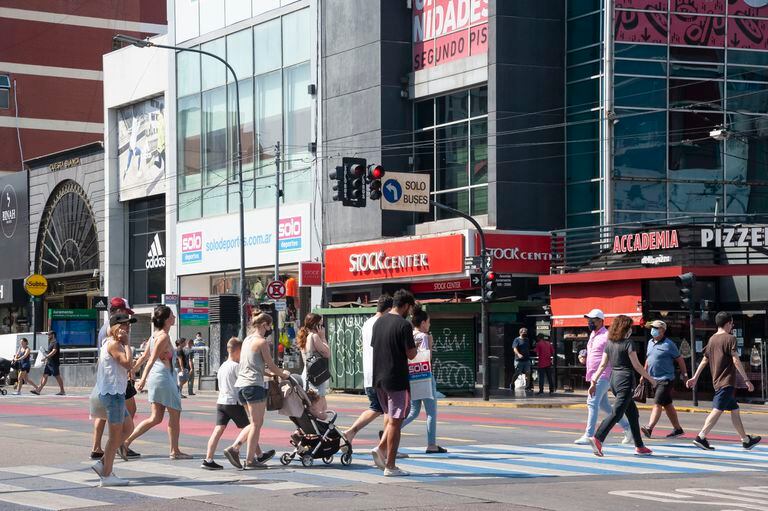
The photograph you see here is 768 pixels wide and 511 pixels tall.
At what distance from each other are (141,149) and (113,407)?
4593 cm

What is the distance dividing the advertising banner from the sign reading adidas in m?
2.74

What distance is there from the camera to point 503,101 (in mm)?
40844

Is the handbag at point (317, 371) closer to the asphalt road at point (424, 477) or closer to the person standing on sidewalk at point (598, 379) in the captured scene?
the asphalt road at point (424, 477)

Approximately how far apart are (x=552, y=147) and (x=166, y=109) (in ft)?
67.1

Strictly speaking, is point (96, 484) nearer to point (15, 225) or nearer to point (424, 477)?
point (424, 477)


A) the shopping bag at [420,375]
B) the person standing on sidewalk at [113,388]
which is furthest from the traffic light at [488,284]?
the person standing on sidewalk at [113,388]

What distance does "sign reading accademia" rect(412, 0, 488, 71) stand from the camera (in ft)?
138

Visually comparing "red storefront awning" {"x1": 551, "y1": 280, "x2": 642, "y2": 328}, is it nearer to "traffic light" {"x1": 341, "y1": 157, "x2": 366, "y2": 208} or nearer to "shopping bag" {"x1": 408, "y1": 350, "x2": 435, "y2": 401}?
"traffic light" {"x1": 341, "y1": 157, "x2": 366, "y2": 208}

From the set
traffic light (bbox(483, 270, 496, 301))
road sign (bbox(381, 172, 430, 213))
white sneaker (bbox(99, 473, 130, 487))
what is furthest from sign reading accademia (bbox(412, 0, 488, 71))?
white sneaker (bbox(99, 473, 130, 487))

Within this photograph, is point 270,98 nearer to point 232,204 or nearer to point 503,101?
point 232,204

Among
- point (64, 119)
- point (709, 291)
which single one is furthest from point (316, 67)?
point (64, 119)

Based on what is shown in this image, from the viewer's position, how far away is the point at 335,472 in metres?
14.8

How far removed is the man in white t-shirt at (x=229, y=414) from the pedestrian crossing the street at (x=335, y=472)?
0.22 metres

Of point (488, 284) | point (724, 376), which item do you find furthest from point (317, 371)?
point (488, 284)
